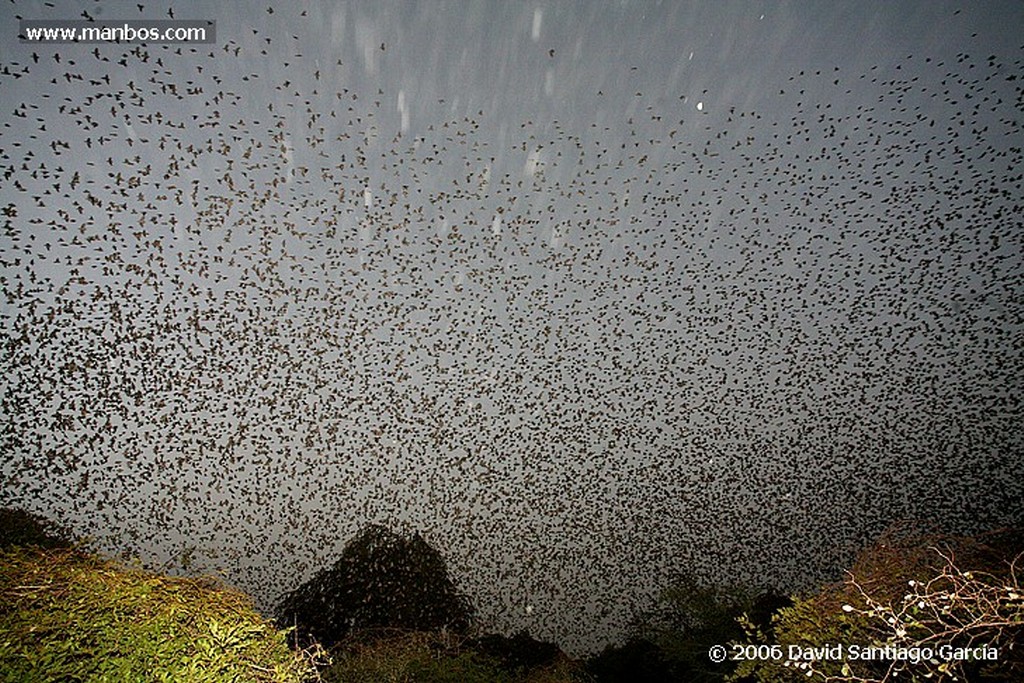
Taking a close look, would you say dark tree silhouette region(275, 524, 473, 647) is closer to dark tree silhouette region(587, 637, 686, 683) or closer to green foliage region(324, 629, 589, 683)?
green foliage region(324, 629, 589, 683)

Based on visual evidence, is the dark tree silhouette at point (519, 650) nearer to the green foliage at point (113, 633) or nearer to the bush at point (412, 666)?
the bush at point (412, 666)

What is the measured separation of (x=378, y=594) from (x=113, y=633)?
68.9ft

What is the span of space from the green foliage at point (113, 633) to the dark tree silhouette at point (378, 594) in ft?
62.5

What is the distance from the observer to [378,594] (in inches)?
938

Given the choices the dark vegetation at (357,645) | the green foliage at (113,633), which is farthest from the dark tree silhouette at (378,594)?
the green foliage at (113,633)

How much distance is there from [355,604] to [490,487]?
12618 mm

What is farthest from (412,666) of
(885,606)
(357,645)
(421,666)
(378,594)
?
(378,594)

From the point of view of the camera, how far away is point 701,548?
1759cm

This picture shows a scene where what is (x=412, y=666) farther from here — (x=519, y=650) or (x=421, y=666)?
(x=519, y=650)

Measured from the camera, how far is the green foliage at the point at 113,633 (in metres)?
4.45

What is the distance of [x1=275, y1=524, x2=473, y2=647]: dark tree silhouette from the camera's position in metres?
22.6

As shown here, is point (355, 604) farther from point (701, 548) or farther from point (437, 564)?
point (701, 548)

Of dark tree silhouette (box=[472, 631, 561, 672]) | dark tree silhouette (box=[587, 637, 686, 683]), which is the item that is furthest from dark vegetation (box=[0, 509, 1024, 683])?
dark tree silhouette (box=[587, 637, 686, 683])

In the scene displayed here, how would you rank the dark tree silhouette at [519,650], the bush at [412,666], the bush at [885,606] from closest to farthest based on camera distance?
the bush at [885,606]
the bush at [412,666]
the dark tree silhouette at [519,650]
